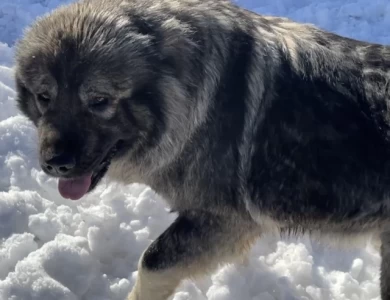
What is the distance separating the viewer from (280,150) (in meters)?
2.68

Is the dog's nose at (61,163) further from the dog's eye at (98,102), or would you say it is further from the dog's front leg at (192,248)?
the dog's front leg at (192,248)

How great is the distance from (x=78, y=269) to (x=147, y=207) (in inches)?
22.7

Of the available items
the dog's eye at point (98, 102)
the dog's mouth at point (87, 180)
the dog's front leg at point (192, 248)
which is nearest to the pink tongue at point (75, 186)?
the dog's mouth at point (87, 180)

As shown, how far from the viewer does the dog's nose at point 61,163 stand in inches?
97.1

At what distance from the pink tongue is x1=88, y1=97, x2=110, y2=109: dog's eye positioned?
325 millimetres

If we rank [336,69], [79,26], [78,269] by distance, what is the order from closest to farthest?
Answer: 1. [79,26]
2. [336,69]
3. [78,269]

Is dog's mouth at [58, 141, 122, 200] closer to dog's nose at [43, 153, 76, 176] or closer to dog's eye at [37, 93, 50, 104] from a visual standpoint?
dog's nose at [43, 153, 76, 176]

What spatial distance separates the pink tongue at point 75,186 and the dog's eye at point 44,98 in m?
0.35

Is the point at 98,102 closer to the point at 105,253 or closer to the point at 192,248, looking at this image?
the point at 192,248

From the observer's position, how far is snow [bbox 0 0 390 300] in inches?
126

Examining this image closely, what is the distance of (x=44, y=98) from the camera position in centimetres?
256

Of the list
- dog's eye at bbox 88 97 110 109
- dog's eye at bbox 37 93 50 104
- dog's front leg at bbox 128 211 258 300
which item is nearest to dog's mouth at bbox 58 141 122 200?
dog's eye at bbox 88 97 110 109

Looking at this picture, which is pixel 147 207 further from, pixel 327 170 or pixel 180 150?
pixel 327 170

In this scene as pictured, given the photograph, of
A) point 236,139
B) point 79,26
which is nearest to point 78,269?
point 236,139
